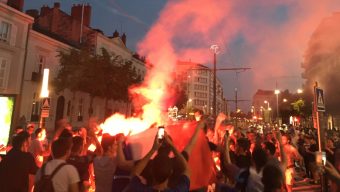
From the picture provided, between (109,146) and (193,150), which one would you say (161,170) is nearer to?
(109,146)

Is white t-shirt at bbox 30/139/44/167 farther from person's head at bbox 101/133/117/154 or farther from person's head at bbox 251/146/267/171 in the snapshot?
person's head at bbox 251/146/267/171

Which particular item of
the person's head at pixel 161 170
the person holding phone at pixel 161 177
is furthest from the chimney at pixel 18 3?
the person's head at pixel 161 170

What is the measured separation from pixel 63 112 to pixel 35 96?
454cm

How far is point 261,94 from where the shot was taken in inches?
7101

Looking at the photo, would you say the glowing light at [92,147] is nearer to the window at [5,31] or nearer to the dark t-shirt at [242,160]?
the dark t-shirt at [242,160]

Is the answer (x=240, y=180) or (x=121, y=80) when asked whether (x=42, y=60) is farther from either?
(x=240, y=180)

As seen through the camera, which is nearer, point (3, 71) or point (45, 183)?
point (45, 183)

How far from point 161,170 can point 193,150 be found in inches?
99.7

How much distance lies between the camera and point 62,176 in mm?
3604

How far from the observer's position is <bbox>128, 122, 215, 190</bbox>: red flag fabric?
472 centimetres

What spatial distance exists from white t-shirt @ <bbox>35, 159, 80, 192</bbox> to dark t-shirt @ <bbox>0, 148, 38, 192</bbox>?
1058 mm

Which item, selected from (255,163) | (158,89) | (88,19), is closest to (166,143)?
(255,163)

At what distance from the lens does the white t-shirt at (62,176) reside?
357cm

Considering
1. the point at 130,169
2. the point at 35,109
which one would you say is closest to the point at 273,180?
the point at 130,169
